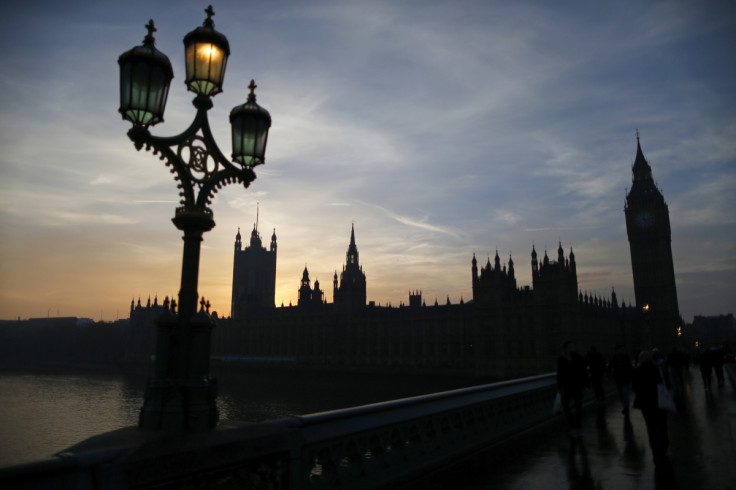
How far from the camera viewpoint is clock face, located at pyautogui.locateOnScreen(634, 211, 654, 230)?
3816 inches

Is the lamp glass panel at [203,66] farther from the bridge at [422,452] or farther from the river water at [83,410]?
the river water at [83,410]

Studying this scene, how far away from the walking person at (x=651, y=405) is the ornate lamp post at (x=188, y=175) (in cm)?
695

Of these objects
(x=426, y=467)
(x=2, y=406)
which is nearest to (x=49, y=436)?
(x=2, y=406)

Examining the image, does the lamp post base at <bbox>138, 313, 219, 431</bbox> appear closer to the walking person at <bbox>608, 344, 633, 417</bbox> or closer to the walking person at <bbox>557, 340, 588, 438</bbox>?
the walking person at <bbox>557, 340, 588, 438</bbox>

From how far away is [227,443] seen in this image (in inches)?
146

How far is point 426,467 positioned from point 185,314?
436 cm

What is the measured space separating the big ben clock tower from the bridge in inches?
3542

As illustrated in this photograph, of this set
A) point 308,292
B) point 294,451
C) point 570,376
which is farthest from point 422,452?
point 308,292

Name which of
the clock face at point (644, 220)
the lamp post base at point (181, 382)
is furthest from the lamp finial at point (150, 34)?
the clock face at point (644, 220)

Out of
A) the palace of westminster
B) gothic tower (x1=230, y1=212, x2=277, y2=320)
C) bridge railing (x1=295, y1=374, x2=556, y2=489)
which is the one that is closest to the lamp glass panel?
bridge railing (x1=295, y1=374, x2=556, y2=489)

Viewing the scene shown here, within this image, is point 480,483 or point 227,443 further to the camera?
point 480,483

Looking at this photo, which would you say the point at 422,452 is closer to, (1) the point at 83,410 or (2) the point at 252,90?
(2) the point at 252,90

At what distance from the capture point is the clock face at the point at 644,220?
318 ft

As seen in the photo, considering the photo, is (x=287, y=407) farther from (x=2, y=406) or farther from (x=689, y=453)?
(x=689, y=453)
